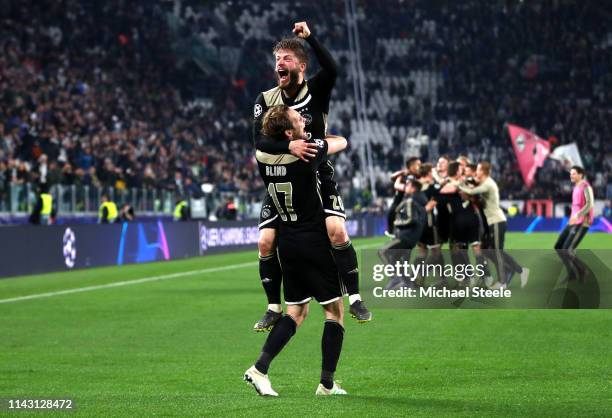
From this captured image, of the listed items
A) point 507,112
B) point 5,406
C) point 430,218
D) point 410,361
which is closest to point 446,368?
point 410,361

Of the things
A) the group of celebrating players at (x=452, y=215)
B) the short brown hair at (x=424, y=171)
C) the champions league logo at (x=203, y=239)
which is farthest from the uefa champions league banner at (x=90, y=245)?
the short brown hair at (x=424, y=171)

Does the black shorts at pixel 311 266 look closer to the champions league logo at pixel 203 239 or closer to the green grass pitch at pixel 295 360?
the green grass pitch at pixel 295 360

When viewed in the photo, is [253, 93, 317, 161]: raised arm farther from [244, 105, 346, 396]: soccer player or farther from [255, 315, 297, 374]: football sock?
[255, 315, 297, 374]: football sock

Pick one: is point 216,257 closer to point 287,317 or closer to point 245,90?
point 245,90

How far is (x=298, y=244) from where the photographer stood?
909 centimetres

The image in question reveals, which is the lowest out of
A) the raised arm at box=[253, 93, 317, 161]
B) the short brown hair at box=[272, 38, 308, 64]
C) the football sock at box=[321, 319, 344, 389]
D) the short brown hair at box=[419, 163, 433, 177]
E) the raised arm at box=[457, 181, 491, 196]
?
the football sock at box=[321, 319, 344, 389]

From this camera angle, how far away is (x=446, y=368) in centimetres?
1141

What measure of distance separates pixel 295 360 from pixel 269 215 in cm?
325

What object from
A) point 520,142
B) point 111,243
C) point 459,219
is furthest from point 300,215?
point 520,142

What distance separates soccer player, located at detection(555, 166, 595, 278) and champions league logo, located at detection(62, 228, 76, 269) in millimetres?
11724

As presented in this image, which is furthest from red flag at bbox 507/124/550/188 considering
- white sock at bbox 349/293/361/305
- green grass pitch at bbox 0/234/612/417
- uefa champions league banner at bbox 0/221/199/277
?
white sock at bbox 349/293/361/305

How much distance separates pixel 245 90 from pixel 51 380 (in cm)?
5129

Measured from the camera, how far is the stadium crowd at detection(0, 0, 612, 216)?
4497cm

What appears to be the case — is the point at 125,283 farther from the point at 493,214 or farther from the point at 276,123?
the point at 276,123
